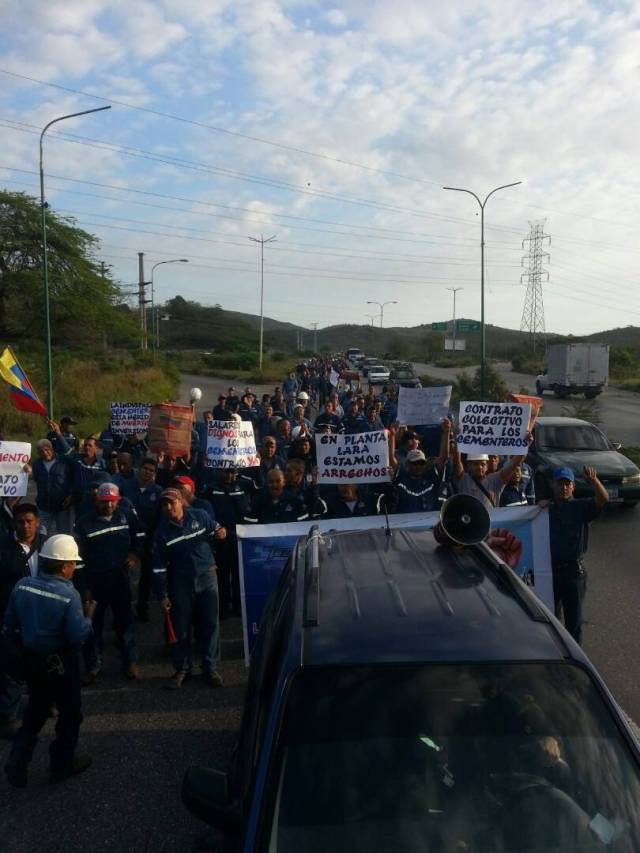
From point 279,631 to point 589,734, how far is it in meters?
1.38

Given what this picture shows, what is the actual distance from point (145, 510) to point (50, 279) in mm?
33227

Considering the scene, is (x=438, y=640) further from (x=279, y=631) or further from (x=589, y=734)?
(x=279, y=631)

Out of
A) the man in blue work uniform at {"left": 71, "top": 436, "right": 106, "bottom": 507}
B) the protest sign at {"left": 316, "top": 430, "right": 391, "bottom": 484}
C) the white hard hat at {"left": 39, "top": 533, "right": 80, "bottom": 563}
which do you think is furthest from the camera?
the man in blue work uniform at {"left": 71, "top": 436, "right": 106, "bottom": 507}

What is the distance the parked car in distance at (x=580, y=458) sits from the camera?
13.3 m

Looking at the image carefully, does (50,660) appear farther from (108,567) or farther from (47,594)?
(108,567)

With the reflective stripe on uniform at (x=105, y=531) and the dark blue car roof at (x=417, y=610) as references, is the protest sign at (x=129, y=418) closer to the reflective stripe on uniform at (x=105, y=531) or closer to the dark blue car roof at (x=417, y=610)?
the reflective stripe on uniform at (x=105, y=531)

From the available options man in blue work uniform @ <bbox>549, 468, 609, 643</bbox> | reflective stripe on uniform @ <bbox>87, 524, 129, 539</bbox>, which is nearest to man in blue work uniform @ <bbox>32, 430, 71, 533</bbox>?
reflective stripe on uniform @ <bbox>87, 524, 129, 539</bbox>

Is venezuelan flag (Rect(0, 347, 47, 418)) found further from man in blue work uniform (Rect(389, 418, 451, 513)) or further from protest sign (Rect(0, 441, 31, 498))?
man in blue work uniform (Rect(389, 418, 451, 513))

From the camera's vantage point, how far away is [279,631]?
3.58m

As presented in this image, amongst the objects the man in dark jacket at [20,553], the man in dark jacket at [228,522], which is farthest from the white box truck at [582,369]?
the man in dark jacket at [20,553]

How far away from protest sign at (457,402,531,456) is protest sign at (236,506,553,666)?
2.29 meters

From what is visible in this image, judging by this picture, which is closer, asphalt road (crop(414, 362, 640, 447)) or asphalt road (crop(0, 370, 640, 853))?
asphalt road (crop(0, 370, 640, 853))

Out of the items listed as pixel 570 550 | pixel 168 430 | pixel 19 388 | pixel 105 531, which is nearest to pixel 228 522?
pixel 105 531

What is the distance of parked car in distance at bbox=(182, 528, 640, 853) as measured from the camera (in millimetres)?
2566
